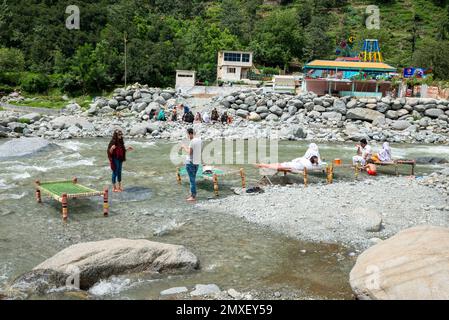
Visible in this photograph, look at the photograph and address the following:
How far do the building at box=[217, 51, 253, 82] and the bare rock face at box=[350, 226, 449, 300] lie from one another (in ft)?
159

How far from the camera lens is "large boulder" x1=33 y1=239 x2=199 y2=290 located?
711 centimetres

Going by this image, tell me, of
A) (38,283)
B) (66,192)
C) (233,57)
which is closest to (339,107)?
(233,57)

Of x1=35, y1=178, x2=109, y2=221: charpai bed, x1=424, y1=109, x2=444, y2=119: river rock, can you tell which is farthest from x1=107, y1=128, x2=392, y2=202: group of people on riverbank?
x1=424, y1=109, x2=444, y2=119: river rock

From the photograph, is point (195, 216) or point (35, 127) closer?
point (195, 216)

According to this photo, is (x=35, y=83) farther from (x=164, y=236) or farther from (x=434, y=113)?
(x=164, y=236)

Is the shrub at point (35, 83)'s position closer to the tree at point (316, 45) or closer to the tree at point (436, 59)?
the tree at point (316, 45)

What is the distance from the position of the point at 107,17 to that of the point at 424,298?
6613 cm

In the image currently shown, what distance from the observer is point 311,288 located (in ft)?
23.8

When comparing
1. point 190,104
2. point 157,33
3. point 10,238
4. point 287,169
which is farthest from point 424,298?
point 157,33

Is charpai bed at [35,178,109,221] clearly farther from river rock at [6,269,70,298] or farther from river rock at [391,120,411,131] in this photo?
river rock at [391,120,411,131]

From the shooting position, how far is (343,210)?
11055 millimetres

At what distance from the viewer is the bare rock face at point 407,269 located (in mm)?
5950

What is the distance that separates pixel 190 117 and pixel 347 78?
1813 centimetres
